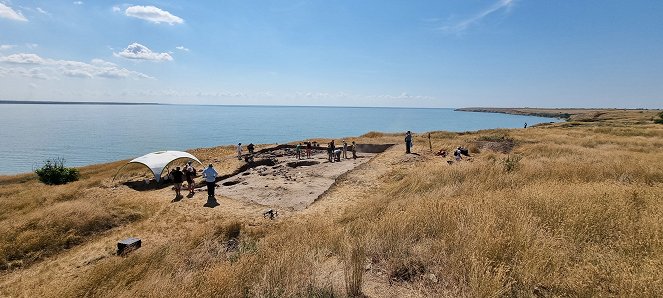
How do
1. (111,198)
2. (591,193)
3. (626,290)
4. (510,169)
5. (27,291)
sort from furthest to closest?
(111,198), (510,169), (27,291), (591,193), (626,290)

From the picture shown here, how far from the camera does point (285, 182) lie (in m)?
19.1

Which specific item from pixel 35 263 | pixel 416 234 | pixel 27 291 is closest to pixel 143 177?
pixel 35 263

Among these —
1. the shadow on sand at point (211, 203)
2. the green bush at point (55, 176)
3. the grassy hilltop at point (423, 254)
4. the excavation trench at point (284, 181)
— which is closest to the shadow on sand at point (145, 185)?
the excavation trench at point (284, 181)

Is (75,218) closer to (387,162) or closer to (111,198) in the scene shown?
(111,198)

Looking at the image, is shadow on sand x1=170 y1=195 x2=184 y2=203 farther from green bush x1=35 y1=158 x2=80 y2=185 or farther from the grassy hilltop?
green bush x1=35 y1=158 x2=80 y2=185

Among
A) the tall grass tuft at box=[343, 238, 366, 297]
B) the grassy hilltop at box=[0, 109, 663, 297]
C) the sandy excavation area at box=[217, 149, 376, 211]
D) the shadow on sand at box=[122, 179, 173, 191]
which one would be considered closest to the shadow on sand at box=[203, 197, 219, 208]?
the sandy excavation area at box=[217, 149, 376, 211]

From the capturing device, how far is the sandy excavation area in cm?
1599

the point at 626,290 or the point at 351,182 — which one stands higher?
the point at 626,290

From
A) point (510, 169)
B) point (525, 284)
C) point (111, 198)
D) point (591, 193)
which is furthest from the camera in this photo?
point (111, 198)

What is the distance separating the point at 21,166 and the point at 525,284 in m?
76.5

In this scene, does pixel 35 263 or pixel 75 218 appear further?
pixel 75 218

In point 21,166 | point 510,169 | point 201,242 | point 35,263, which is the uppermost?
point 510,169

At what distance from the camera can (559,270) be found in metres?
4.22

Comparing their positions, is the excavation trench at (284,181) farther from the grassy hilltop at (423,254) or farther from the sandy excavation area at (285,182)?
the grassy hilltop at (423,254)
